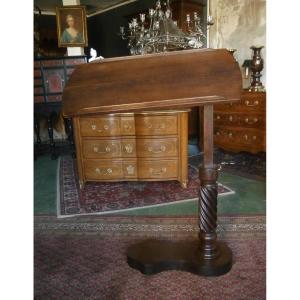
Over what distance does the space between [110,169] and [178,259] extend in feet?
5.83

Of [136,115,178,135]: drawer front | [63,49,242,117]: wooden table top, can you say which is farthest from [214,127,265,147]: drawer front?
[63,49,242,117]: wooden table top

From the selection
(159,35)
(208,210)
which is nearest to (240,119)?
(159,35)

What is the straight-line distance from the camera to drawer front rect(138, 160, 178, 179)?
3461mm

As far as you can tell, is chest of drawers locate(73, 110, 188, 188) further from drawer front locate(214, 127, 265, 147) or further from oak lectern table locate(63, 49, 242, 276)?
oak lectern table locate(63, 49, 242, 276)

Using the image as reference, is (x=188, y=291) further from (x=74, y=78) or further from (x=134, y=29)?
(x=134, y=29)

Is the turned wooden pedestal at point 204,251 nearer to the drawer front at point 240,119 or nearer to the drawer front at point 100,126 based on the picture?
the drawer front at point 100,126

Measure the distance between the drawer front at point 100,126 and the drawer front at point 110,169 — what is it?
303 mm

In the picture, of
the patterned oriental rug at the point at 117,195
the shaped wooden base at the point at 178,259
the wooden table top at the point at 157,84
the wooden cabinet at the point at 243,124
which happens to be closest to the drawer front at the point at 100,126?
the patterned oriental rug at the point at 117,195

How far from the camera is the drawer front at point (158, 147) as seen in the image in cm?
342

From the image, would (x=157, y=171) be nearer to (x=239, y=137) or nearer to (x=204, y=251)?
(x=204, y=251)

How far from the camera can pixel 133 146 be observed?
3.49 metres

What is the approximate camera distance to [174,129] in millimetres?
3391

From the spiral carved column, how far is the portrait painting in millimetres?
4406

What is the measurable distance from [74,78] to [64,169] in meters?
3.02
